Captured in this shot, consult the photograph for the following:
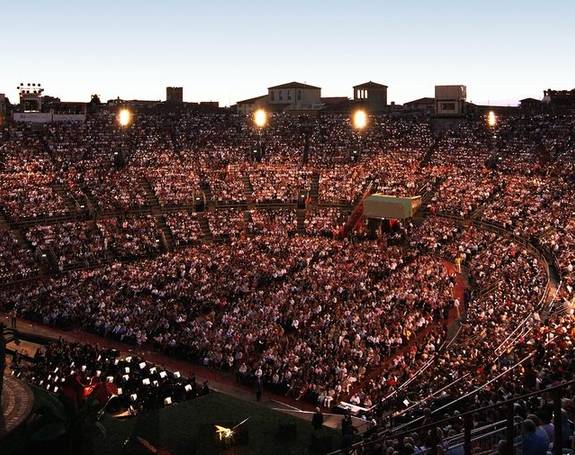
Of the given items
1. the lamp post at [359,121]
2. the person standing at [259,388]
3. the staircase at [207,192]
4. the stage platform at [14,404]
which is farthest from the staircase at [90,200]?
the stage platform at [14,404]

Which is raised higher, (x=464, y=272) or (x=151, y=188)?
(x=151, y=188)

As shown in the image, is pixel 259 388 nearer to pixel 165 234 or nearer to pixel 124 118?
pixel 165 234

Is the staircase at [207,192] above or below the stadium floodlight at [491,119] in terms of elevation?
below

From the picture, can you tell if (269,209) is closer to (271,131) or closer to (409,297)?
(271,131)

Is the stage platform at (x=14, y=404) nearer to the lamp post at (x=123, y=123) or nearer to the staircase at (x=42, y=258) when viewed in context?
the staircase at (x=42, y=258)

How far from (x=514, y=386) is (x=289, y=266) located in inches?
821

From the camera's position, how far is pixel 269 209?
48.8 meters

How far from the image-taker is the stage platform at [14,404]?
12.6 m

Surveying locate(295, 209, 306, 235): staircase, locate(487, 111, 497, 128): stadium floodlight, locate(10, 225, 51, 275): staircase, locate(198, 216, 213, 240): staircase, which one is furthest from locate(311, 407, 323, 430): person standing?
locate(487, 111, 497, 128): stadium floodlight

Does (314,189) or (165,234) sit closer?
(165,234)

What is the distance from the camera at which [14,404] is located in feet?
43.7

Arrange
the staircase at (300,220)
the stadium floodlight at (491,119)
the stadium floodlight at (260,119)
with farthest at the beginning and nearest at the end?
the stadium floodlight at (260,119), the stadium floodlight at (491,119), the staircase at (300,220)

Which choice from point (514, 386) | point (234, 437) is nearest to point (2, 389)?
point (234, 437)

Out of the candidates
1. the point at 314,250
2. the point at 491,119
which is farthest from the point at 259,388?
the point at 491,119
